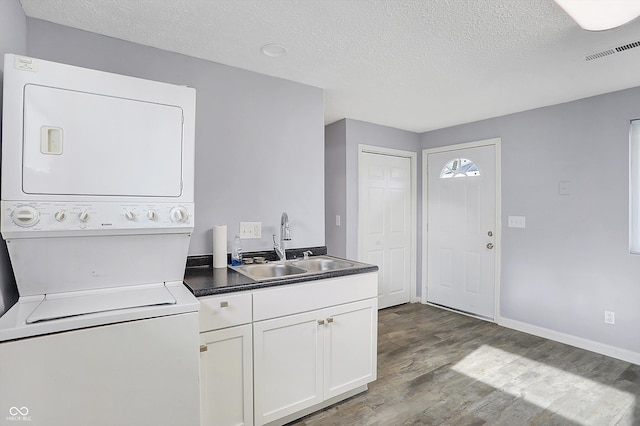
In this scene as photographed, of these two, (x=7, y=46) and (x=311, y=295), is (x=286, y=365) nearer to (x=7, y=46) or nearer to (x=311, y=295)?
(x=311, y=295)

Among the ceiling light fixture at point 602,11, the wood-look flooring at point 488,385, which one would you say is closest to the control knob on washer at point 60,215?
the wood-look flooring at point 488,385

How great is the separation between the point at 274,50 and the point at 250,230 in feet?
4.02

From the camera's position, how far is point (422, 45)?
2.02 metres

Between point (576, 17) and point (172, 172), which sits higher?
point (576, 17)

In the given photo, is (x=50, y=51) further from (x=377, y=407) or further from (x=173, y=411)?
(x=377, y=407)

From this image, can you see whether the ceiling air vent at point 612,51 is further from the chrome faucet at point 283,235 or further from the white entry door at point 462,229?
the chrome faucet at point 283,235

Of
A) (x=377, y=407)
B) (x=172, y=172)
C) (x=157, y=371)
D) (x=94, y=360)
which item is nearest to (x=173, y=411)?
(x=157, y=371)

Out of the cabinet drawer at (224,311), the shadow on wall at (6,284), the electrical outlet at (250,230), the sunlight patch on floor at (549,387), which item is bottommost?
the sunlight patch on floor at (549,387)

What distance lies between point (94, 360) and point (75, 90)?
3.47 ft

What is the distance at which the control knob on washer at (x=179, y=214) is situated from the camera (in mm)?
1517

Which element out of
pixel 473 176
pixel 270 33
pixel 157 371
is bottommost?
pixel 157 371

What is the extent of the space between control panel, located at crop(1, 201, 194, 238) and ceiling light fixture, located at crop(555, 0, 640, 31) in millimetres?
1847

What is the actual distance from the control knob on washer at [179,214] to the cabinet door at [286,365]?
68cm

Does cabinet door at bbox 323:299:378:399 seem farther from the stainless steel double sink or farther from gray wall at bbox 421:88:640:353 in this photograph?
gray wall at bbox 421:88:640:353
